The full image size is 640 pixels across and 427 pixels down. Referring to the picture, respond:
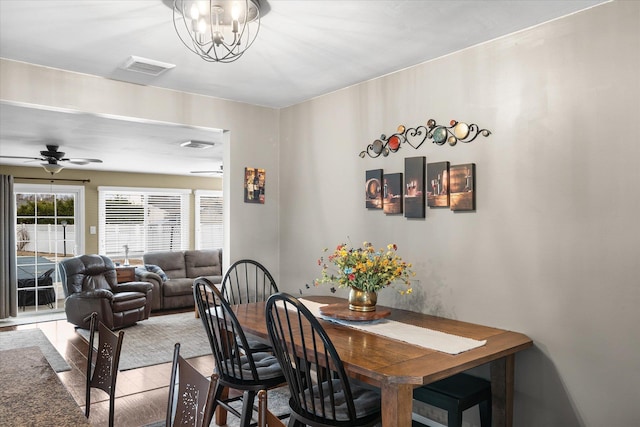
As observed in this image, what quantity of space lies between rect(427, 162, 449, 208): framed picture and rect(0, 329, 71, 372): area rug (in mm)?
3877

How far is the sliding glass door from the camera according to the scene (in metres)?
7.83

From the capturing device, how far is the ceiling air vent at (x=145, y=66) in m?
3.03

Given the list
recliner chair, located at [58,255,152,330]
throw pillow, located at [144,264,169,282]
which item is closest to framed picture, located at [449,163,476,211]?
recliner chair, located at [58,255,152,330]

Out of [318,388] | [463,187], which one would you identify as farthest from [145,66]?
[318,388]

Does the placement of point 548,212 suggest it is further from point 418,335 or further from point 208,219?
point 208,219

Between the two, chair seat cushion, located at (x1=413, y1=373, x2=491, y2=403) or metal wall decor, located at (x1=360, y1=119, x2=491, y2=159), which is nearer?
chair seat cushion, located at (x1=413, y1=373, x2=491, y2=403)

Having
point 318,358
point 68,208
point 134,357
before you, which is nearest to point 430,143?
point 318,358

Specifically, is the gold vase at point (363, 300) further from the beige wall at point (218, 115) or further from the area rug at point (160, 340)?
the area rug at point (160, 340)

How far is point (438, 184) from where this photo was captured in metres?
3.00

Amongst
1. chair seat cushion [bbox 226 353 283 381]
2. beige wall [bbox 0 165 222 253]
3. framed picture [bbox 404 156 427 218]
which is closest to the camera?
chair seat cushion [bbox 226 353 283 381]

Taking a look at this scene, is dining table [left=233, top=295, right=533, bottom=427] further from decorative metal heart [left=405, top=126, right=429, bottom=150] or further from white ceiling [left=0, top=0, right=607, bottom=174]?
white ceiling [left=0, top=0, right=607, bottom=174]

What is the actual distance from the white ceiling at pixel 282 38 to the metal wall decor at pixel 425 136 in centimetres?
44

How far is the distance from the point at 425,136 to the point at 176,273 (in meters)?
6.47

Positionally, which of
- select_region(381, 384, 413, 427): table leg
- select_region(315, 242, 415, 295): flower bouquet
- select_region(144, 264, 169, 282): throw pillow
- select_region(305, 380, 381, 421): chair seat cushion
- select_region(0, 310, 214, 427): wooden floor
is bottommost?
select_region(0, 310, 214, 427): wooden floor
